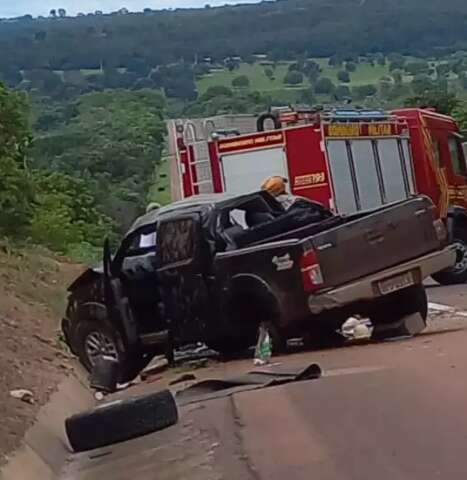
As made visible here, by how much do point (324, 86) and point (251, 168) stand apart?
1892 inches

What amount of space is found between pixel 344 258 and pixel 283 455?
620 cm

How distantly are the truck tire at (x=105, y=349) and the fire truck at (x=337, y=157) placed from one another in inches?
279

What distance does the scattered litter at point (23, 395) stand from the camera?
12.1 m

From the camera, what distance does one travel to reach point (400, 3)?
281 feet

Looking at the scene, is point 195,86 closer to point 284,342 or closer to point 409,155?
point 409,155

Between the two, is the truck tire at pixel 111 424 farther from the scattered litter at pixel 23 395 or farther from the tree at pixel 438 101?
the tree at pixel 438 101

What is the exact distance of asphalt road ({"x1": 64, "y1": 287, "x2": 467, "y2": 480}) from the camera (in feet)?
28.5

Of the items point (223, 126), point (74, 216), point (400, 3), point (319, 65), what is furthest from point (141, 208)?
point (400, 3)

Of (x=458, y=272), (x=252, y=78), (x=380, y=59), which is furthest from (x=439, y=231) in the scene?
(x=380, y=59)

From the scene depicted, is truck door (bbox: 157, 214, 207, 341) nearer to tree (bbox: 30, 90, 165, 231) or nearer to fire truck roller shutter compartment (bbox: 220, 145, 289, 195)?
fire truck roller shutter compartment (bbox: 220, 145, 289, 195)

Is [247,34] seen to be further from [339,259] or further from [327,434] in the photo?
[327,434]

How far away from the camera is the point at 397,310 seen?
16.5 m

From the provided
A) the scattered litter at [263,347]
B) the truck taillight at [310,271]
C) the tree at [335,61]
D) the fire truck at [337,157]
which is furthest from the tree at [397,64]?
the truck taillight at [310,271]

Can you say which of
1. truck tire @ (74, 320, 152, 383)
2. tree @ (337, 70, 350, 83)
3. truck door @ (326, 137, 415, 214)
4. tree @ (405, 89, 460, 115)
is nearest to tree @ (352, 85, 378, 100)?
tree @ (337, 70, 350, 83)
